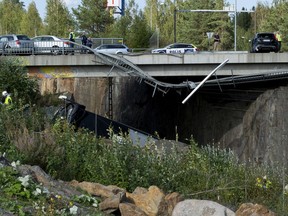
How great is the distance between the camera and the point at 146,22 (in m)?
74.1

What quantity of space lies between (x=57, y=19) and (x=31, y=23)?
31.7 feet

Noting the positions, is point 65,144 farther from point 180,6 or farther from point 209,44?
point 180,6

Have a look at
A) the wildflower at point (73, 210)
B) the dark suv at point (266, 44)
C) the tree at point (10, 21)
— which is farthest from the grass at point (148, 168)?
the tree at point (10, 21)

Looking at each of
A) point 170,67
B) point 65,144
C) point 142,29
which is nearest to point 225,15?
point 142,29

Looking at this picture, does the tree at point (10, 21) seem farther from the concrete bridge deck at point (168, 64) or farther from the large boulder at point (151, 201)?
the large boulder at point (151, 201)

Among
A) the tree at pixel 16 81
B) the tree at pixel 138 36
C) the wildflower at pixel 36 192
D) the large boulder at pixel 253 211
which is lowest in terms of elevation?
the large boulder at pixel 253 211

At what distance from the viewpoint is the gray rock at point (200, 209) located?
32.3ft

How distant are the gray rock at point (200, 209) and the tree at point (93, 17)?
2562 inches

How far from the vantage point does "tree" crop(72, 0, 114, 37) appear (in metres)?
75.3

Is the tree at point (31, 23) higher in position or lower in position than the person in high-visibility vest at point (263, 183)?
higher

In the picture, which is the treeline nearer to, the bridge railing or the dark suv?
the dark suv

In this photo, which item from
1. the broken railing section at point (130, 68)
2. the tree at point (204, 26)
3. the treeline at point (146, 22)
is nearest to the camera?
the broken railing section at point (130, 68)

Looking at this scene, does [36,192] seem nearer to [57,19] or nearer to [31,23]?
[57,19]

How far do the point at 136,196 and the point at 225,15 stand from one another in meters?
72.3
